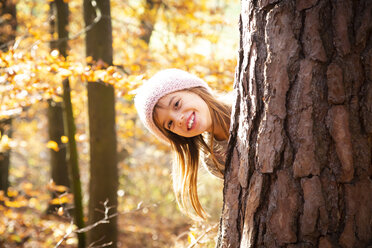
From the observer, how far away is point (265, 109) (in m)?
1.35

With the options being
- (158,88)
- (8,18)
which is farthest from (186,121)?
(8,18)

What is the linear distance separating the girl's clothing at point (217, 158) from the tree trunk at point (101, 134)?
63.5 inches

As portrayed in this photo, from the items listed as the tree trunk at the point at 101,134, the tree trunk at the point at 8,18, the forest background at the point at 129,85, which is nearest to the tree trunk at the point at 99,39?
the tree trunk at the point at 101,134

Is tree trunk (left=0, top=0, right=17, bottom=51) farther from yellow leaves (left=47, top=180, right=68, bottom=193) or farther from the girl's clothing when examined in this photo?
the girl's clothing

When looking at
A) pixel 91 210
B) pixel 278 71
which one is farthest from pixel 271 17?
pixel 91 210

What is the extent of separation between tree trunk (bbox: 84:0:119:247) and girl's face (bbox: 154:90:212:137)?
1.58 metres

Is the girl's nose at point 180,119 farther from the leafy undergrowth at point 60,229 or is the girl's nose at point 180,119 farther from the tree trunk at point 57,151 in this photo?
the tree trunk at point 57,151

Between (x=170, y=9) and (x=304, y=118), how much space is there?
207 inches

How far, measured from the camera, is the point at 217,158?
8.13 feet

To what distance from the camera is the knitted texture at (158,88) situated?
2.21 m

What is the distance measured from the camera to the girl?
2.18 metres

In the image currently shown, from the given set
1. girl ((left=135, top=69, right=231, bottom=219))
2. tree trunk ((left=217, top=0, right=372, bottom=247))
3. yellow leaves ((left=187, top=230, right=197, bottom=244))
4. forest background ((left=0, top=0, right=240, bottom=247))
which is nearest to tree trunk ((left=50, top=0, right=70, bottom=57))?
forest background ((left=0, top=0, right=240, bottom=247))

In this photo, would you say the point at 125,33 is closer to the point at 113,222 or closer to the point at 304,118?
the point at 113,222

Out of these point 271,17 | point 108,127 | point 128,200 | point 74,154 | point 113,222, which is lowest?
point 128,200
